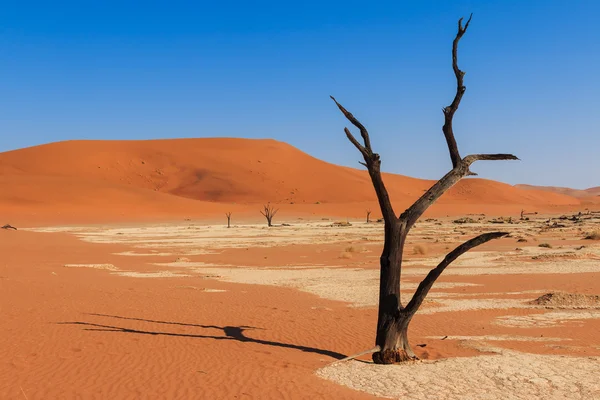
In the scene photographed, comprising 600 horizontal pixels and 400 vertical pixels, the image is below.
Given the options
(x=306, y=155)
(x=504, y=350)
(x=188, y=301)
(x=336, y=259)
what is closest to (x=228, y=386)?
(x=504, y=350)

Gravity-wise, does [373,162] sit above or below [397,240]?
above

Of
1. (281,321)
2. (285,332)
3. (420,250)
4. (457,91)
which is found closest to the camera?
(457,91)

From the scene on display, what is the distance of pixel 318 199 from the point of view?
11956 centimetres

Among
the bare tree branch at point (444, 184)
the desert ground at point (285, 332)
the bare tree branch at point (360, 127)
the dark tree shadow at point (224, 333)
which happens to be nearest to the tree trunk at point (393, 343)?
the desert ground at point (285, 332)

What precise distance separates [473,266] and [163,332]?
16.0 m

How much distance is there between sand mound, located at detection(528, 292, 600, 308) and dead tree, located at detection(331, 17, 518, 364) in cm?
642

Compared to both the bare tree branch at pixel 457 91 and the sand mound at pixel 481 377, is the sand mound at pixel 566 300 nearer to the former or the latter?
the sand mound at pixel 481 377

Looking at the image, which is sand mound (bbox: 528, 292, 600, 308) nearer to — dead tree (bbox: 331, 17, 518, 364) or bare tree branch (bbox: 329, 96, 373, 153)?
dead tree (bbox: 331, 17, 518, 364)

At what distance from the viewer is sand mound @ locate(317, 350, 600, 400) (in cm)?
743

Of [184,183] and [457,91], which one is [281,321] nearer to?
[457,91]

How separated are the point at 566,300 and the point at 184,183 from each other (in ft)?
365

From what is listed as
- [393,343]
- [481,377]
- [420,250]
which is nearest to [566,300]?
[393,343]

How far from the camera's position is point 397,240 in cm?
904

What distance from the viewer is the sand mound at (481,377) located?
7426 mm
